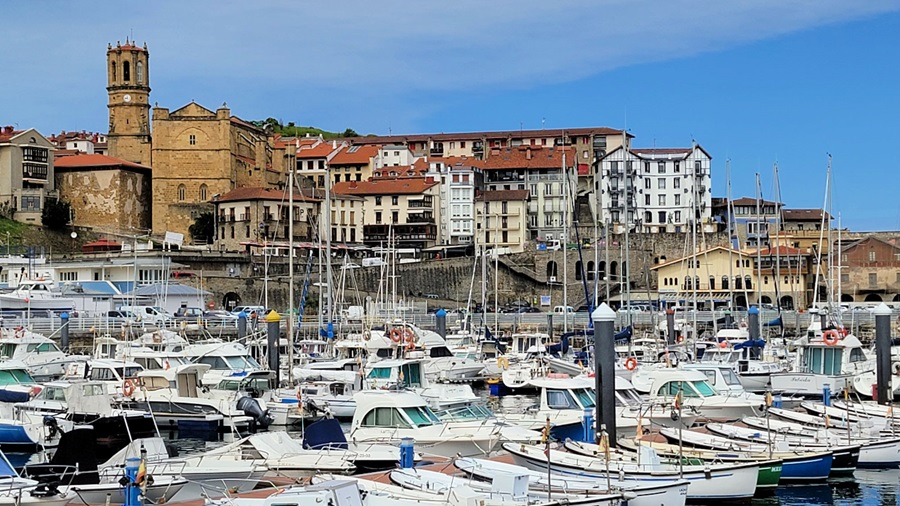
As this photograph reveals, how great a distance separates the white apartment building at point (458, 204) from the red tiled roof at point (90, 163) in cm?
2474

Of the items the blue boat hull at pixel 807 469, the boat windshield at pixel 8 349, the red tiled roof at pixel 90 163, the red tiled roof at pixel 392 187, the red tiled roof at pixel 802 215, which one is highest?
the red tiled roof at pixel 90 163

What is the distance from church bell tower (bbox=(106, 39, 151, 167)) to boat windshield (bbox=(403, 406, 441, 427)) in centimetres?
8671

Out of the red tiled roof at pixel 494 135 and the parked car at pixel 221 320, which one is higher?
the red tiled roof at pixel 494 135

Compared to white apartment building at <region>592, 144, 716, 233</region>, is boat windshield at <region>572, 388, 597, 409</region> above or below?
below

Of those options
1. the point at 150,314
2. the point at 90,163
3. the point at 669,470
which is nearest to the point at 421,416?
the point at 669,470

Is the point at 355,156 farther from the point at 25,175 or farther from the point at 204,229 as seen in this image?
the point at 25,175

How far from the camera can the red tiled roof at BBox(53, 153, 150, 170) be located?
103000 mm

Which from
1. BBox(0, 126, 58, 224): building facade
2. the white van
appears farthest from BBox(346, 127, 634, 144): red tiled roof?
the white van

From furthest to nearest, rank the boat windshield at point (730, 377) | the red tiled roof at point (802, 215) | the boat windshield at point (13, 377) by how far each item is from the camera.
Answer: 1. the red tiled roof at point (802, 215)
2. the boat windshield at point (13, 377)
3. the boat windshield at point (730, 377)

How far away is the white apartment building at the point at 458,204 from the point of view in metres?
106

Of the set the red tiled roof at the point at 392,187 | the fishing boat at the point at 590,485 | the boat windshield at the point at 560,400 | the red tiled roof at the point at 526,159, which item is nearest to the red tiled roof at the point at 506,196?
the red tiled roof at the point at 526,159

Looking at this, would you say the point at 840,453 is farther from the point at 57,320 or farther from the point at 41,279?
the point at 41,279

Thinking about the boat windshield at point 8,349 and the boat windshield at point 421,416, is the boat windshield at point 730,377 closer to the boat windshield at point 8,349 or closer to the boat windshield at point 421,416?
the boat windshield at point 421,416

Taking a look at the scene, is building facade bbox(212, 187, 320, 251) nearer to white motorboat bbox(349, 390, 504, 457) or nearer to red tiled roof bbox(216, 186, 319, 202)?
red tiled roof bbox(216, 186, 319, 202)
